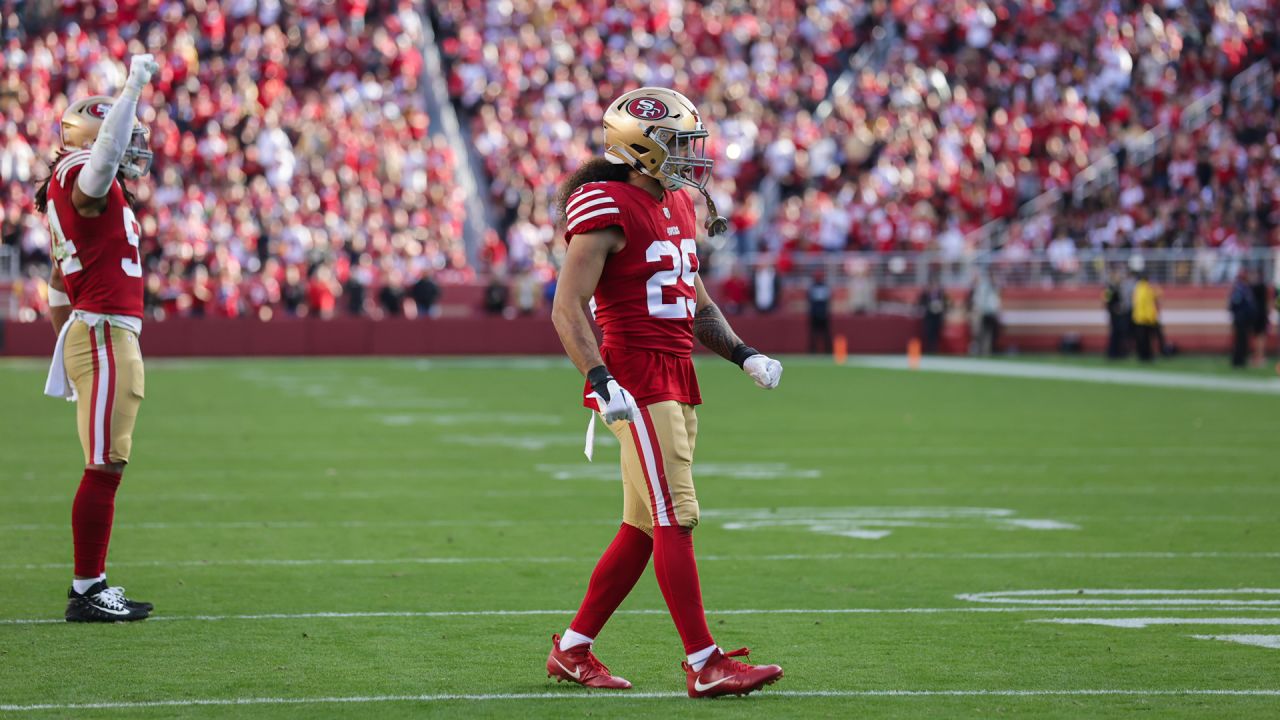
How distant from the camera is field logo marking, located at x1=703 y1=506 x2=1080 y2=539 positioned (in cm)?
1060

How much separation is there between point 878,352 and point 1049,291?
3.45 m

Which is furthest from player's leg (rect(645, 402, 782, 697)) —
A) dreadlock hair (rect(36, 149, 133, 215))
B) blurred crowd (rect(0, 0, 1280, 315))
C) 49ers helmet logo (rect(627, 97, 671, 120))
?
blurred crowd (rect(0, 0, 1280, 315))

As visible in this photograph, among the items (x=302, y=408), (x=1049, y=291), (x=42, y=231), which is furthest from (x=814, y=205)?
(x=302, y=408)

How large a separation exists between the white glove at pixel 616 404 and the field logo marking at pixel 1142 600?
2445 mm

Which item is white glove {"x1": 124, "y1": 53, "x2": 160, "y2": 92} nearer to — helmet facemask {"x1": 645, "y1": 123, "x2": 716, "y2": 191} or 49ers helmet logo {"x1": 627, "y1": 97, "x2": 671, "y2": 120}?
49ers helmet logo {"x1": 627, "y1": 97, "x2": 671, "y2": 120}

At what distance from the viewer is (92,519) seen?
24.8 ft

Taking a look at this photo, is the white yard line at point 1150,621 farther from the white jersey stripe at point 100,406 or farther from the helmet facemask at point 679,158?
the white jersey stripe at point 100,406

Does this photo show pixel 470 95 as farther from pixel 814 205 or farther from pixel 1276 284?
pixel 1276 284

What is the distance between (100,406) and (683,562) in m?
2.73

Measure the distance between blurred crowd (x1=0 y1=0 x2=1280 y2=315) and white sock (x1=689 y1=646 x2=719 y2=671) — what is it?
27.8 metres

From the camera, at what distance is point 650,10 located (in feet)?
130

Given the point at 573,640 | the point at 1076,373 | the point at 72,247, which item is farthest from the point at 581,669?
the point at 1076,373

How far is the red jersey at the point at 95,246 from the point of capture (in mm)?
Result: 7559

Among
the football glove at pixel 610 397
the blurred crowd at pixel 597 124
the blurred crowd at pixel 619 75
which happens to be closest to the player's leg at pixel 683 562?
the football glove at pixel 610 397
